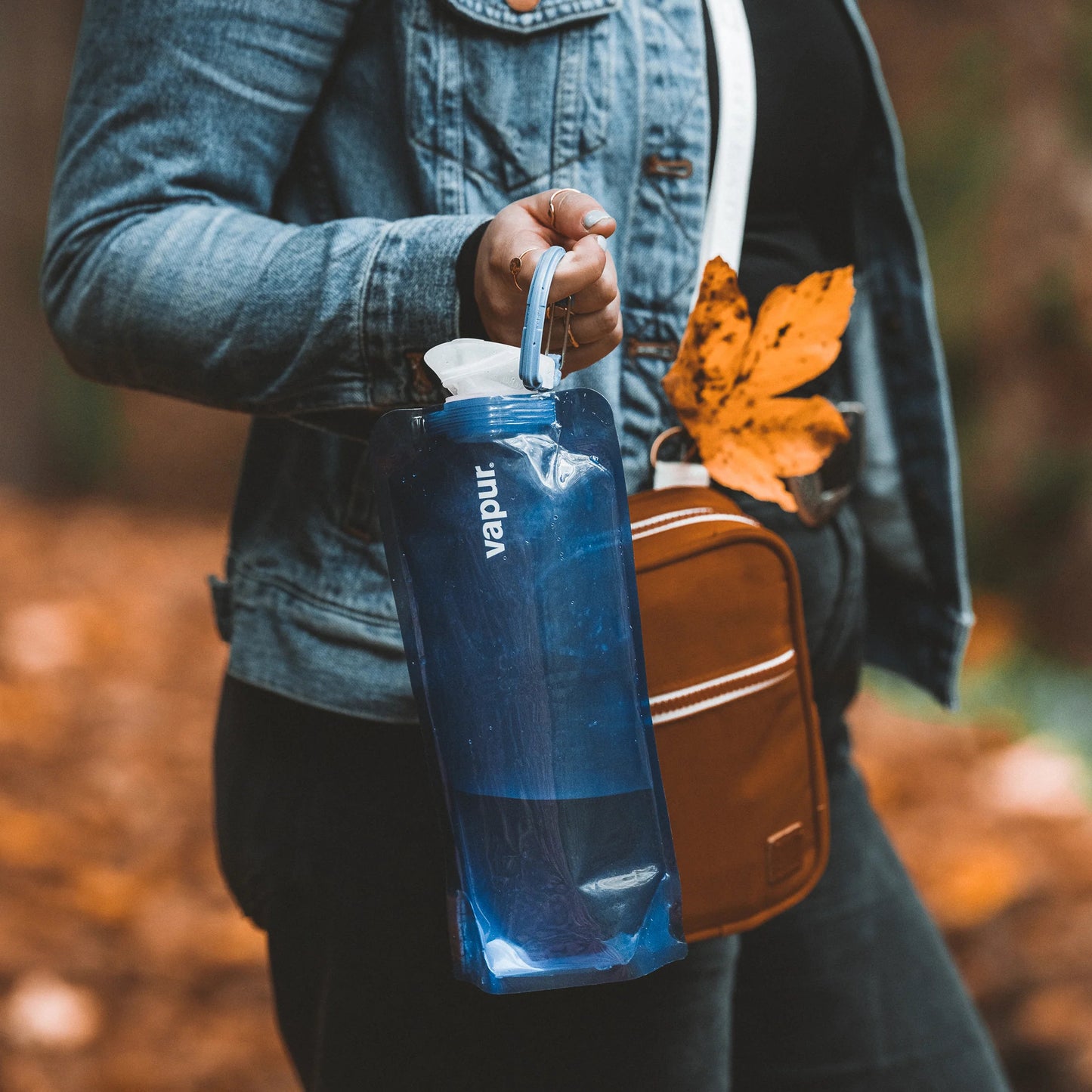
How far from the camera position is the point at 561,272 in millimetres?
647

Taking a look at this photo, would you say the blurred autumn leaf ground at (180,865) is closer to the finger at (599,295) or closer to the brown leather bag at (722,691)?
the brown leather bag at (722,691)

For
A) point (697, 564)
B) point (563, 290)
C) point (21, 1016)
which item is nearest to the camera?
point (563, 290)

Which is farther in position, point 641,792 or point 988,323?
point 988,323

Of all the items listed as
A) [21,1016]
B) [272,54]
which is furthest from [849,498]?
[21,1016]

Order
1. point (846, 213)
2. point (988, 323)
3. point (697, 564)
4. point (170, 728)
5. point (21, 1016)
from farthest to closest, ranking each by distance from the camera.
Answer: point (988, 323) → point (170, 728) → point (21, 1016) → point (846, 213) → point (697, 564)

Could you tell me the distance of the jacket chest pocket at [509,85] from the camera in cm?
81

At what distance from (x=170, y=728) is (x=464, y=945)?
3.13 metres

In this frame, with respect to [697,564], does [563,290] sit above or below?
above

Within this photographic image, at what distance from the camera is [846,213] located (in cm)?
116

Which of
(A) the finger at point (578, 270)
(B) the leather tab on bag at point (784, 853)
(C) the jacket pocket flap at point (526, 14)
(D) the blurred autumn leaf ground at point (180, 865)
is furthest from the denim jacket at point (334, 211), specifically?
(D) the blurred autumn leaf ground at point (180, 865)

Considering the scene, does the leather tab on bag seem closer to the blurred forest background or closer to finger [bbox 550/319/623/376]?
finger [bbox 550/319/623/376]

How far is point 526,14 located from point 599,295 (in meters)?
0.26

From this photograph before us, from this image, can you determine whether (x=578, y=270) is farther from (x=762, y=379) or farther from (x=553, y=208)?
(x=762, y=379)

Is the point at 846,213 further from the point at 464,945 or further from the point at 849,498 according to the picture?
the point at 464,945
